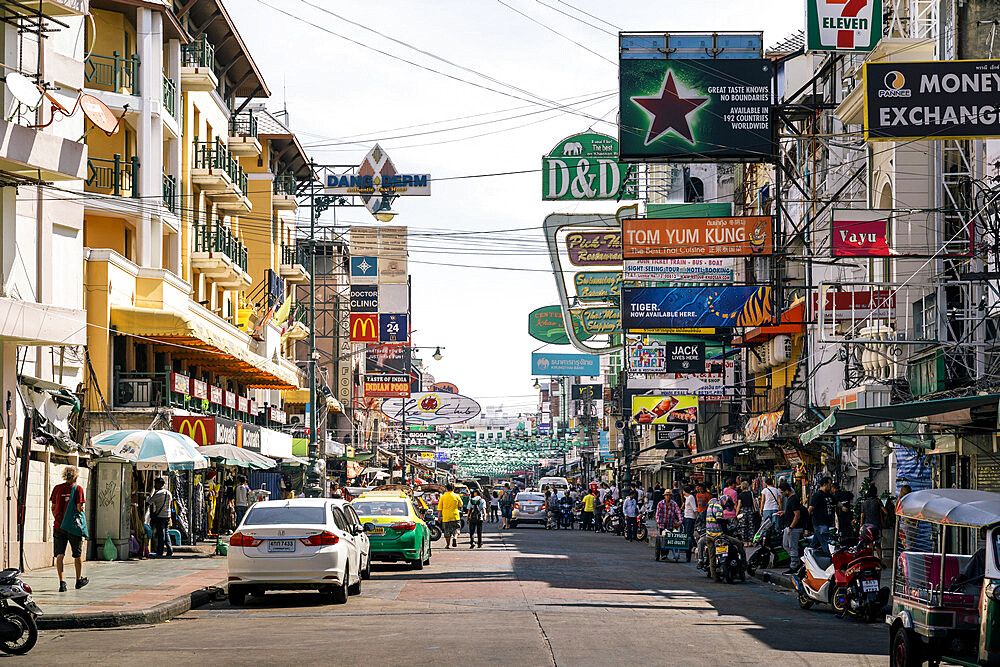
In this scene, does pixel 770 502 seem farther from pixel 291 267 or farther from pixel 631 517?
pixel 291 267

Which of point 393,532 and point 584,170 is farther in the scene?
point 584,170

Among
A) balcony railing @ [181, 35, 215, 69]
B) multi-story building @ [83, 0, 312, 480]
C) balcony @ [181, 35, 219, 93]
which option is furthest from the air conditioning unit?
balcony railing @ [181, 35, 215, 69]

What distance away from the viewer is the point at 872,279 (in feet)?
104

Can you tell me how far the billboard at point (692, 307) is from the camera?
3628cm

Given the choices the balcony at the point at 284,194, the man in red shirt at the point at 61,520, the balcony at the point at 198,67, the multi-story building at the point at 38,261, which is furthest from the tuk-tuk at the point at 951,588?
the balcony at the point at 284,194

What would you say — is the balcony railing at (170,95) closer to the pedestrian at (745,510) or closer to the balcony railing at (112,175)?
the balcony railing at (112,175)

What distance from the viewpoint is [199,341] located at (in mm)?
37781

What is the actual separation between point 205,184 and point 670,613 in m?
30.4

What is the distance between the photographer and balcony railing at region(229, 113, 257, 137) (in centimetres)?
5278

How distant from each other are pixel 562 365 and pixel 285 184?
62.0ft

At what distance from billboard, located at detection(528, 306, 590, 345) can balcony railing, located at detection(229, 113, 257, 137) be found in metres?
13.9

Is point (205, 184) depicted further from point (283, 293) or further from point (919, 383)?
point (919, 383)

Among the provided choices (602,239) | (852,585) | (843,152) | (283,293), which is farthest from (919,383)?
(283,293)

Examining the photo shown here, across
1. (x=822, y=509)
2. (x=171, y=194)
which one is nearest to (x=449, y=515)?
(x=171, y=194)
